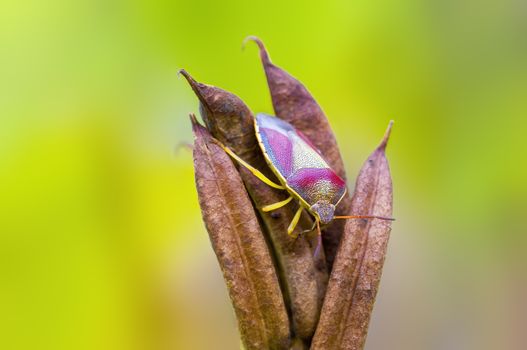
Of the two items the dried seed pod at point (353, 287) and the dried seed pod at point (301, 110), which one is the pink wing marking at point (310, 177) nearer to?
the dried seed pod at point (301, 110)

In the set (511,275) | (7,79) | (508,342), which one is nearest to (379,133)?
(511,275)

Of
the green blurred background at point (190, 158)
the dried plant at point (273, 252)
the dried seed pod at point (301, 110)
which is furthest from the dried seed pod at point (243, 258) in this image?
the green blurred background at point (190, 158)

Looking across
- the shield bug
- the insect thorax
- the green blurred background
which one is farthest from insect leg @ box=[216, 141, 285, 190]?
the green blurred background

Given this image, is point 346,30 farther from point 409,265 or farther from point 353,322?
point 353,322

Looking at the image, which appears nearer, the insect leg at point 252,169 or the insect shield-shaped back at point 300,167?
the insect leg at point 252,169

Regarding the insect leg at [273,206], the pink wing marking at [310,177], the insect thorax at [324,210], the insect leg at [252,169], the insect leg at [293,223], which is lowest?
the insect thorax at [324,210]

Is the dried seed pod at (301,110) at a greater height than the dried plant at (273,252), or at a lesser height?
greater
